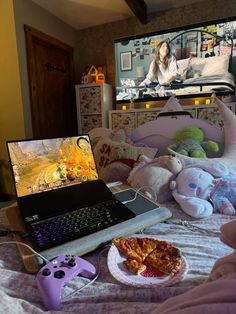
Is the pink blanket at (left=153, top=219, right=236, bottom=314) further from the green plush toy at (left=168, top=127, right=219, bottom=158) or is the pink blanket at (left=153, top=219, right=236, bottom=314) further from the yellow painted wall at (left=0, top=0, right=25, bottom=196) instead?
the yellow painted wall at (left=0, top=0, right=25, bottom=196)

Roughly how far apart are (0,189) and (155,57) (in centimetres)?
236

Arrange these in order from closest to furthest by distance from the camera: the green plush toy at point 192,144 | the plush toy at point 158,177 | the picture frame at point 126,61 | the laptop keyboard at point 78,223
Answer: the laptop keyboard at point 78,223
the plush toy at point 158,177
the green plush toy at point 192,144
the picture frame at point 126,61

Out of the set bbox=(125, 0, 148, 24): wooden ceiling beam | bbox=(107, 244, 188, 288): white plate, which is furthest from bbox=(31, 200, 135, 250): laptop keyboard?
bbox=(125, 0, 148, 24): wooden ceiling beam

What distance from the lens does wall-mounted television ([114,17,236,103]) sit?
238 centimetres

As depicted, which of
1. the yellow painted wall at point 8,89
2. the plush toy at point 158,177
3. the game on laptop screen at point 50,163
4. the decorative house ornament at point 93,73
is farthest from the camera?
the decorative house ornament at point 93,73

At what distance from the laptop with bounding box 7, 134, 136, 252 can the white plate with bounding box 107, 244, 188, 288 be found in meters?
0.12

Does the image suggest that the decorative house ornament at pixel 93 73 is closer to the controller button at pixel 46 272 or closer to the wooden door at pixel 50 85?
the wooden door at pixel 50 85

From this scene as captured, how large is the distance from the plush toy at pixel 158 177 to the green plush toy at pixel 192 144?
16cm

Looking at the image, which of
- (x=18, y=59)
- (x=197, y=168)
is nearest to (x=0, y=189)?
(x=18, y=59)

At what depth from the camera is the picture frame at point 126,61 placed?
2.80m

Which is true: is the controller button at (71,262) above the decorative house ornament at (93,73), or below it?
below

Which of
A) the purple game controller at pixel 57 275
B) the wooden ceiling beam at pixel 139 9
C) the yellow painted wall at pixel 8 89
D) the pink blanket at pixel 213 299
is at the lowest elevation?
the purple game controller at pixel 57 275

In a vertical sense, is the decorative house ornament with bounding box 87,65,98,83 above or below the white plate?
above

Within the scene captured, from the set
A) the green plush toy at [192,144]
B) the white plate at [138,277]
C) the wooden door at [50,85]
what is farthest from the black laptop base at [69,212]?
the wooden door at [50,85]
